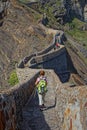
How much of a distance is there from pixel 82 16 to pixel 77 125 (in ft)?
360

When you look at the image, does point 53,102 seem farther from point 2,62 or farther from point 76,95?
point 2,62

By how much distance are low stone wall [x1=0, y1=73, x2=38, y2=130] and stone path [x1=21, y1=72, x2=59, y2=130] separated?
1.20ft

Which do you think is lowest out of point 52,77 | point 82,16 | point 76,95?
point 82,16

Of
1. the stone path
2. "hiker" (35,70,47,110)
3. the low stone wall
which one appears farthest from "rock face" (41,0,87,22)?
the low stone wall

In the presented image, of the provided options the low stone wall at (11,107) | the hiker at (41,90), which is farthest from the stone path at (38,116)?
the low stone wall at (11,107)

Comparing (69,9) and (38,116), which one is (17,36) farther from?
(69,9)

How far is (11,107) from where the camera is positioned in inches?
543

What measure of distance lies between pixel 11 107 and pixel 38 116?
150 inches

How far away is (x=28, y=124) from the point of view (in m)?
16.2

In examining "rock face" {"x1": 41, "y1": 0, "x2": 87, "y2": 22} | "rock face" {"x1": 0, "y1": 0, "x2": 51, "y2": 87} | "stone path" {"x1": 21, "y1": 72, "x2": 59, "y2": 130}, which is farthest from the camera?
"rock face" {"x1": 41, "y1": 0, "x2": 87, "y2": 22}

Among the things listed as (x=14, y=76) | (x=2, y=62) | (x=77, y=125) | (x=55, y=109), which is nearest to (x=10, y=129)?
(x=77, y=125)

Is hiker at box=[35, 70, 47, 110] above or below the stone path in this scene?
above

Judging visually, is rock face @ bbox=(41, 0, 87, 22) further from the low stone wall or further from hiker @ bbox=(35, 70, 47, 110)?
the low stone wall

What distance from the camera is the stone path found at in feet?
53.0
